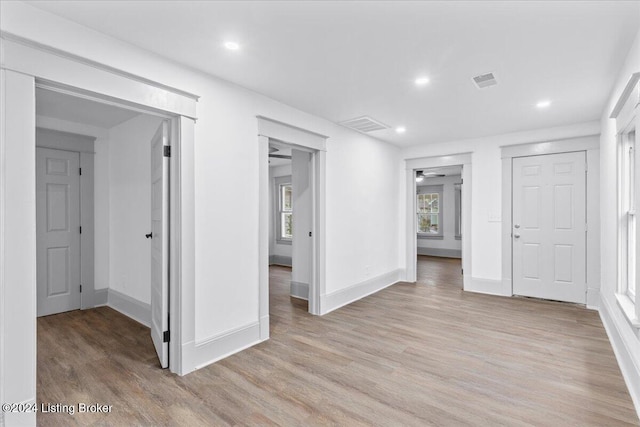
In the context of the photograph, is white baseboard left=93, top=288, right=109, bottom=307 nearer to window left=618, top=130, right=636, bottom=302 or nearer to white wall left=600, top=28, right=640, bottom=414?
white wall left=600, top=28, right=640, bottom=414

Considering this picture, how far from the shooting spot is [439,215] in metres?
9.88

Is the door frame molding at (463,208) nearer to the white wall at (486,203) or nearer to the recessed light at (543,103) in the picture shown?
the white wall at (486,203)

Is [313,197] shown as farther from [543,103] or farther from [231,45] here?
[543,103]

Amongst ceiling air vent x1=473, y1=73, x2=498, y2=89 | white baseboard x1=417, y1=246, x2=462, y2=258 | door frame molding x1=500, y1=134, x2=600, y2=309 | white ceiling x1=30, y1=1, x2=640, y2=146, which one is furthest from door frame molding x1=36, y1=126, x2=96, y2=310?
white baseboard x1=417, y1=246, x2=462, y2=258

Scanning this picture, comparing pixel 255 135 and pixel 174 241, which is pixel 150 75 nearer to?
pixel 255 135

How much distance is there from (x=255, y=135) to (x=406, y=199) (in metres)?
3.68

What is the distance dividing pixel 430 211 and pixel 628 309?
7732 mm

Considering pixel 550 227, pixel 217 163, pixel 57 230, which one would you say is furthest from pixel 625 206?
pixel 57 230

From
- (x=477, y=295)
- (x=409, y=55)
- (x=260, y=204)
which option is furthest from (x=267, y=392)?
(x=477, y=295)

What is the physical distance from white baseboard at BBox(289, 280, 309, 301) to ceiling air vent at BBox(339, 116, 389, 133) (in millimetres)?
2428

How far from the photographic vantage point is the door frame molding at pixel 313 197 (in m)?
3.23

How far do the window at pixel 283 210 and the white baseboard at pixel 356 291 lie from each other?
3106 millimetres

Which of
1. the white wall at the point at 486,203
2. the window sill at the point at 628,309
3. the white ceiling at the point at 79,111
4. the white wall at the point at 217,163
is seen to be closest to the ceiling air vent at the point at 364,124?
the white wall at the point at 217,163

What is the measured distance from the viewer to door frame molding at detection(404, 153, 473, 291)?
5340 millimetres
